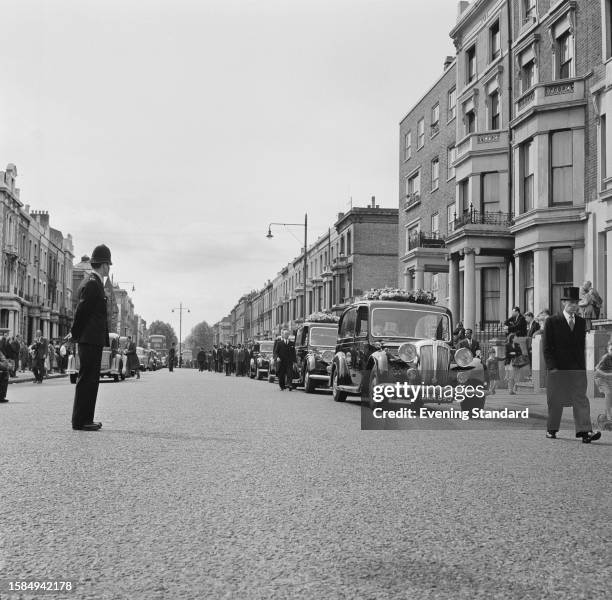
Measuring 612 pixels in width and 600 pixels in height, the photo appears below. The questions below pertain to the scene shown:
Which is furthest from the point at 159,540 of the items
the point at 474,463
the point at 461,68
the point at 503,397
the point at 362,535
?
the point at 461,68

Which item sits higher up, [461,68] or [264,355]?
[461,68]

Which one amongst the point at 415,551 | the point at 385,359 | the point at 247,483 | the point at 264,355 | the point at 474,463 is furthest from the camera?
the point at 264,355

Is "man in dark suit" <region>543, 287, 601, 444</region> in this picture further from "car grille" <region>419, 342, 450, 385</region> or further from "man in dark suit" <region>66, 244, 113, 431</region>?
"man in dark suit" <region>66, 244, 113, 431</region>

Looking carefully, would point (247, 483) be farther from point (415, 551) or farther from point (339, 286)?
point (339, 286)

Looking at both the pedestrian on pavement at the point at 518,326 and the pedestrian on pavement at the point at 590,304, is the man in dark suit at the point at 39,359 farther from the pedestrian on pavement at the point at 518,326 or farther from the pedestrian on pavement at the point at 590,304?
the pedestrian on pavement at the point at 590,304

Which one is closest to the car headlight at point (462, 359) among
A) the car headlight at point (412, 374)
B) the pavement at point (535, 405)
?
the car headlight at point (412, 374)

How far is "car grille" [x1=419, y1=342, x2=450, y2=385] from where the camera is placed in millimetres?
13594

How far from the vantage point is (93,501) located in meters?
5.61

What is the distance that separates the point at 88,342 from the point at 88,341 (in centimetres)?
1

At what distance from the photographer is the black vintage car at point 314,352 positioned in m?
22.2

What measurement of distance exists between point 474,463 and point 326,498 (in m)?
2.52

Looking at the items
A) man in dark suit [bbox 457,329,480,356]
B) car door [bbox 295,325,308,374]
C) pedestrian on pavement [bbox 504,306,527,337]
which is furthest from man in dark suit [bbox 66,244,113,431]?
car door [bbox 295,325,308,374]

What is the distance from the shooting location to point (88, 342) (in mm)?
9797

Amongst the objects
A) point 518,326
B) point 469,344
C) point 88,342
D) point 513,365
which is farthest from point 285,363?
point 88,342
